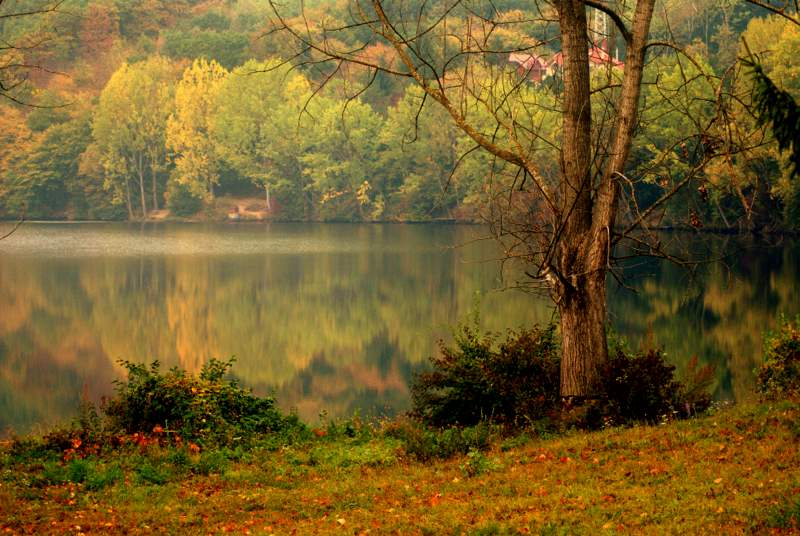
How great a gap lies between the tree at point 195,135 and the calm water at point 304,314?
32.1 metres

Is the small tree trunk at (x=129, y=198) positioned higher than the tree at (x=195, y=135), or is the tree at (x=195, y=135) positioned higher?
the tree at (x=195, y=135)

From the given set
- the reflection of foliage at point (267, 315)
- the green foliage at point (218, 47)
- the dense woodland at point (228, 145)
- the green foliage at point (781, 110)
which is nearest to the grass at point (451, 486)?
the green foliage at point (781, 110)

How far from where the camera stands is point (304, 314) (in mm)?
30781

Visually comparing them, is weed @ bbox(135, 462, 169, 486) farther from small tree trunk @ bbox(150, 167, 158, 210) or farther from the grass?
small tree trunk @ bbox(150, 167, 158, 210)

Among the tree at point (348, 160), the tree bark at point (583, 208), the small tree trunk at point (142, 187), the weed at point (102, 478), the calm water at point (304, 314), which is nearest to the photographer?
the weed at point (102, 478)

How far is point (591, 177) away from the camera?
481 inches

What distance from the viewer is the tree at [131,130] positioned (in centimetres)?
8431

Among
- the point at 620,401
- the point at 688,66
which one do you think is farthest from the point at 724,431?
the point at 688,66

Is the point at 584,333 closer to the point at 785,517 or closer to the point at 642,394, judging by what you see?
the point at 642,394

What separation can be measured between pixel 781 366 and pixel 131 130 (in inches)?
3106

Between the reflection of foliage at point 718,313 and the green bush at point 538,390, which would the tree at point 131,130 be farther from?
the green bush at point 538,390

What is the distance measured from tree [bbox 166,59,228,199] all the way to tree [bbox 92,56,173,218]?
1.61 meters

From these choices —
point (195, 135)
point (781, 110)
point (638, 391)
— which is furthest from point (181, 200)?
point (781, 110)

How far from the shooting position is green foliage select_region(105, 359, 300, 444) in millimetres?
11297
